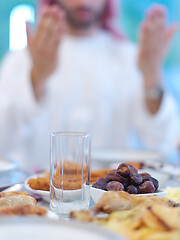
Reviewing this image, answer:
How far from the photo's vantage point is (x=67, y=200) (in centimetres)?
45

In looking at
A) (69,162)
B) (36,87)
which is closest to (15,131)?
(36,87)

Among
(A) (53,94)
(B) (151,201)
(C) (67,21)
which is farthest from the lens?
(C) (67,21)

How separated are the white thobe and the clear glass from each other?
3.41ft

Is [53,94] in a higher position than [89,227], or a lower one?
higher

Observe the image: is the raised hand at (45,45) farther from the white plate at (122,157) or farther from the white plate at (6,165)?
the white plate at (6,165)

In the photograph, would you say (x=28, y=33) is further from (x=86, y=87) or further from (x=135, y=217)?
(x=135, y=217)

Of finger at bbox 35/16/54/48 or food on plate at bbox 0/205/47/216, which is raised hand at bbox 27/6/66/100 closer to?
finger at bbox 35/16/54/48

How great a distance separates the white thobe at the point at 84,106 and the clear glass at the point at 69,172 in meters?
1.04

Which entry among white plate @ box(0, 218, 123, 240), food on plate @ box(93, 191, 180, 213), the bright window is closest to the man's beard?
the bright window

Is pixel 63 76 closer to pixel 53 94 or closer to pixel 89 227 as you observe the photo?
pixel 53 94

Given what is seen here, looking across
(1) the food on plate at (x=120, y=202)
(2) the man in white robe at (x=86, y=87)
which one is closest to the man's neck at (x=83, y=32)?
(2) the man in white robe at (x=86, y=87)

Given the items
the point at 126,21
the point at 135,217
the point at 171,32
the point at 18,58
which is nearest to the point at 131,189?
the point at 135,217

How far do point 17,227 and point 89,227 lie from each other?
0.18 feet

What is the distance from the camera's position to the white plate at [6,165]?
0.79m
